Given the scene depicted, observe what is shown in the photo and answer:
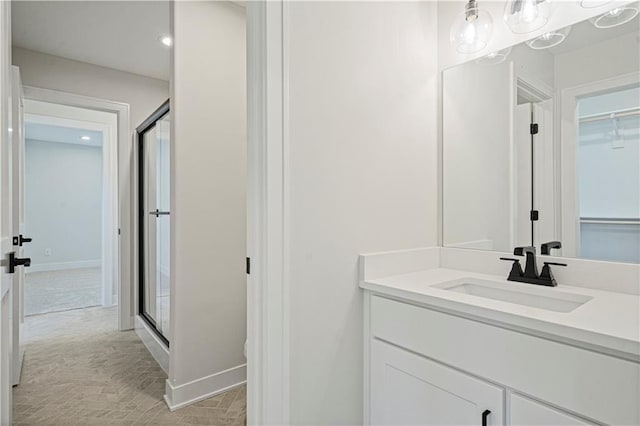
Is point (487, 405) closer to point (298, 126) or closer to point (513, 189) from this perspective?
point (513, 189)

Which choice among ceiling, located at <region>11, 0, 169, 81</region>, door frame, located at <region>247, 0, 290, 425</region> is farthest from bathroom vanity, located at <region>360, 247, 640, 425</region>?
ceiling, located at <region>11, 0, 169, 81</region>

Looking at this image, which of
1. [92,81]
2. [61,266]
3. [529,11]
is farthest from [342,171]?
[61,266]

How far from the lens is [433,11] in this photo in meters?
1.81

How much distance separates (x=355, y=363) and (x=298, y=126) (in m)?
0.99

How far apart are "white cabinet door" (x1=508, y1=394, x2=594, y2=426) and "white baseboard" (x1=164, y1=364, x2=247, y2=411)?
1.67 m

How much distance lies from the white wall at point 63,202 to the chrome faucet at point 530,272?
7.55 meters

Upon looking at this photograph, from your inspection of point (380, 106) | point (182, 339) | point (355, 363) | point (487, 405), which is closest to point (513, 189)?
point (380, 106)

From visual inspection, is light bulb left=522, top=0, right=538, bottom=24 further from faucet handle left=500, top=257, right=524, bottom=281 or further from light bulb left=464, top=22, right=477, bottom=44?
faucet handle left=500, top=257, right=524, bottom=281

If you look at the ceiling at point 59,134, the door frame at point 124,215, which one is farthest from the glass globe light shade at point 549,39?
the ceiling at point 59,134

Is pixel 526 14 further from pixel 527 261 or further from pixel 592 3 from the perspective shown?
pixel 527 261

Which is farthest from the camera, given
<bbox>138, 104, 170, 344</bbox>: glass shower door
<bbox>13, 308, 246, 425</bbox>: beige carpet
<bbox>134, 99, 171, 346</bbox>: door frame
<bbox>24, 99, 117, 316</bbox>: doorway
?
<bbox>24, 99, 117, 316</bbox>: doorway

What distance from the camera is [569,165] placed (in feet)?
4.60

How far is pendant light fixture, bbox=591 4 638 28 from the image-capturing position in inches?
49.3

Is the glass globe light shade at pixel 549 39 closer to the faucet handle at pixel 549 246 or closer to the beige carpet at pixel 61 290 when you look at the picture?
the faucet handle at pixel 549 246
